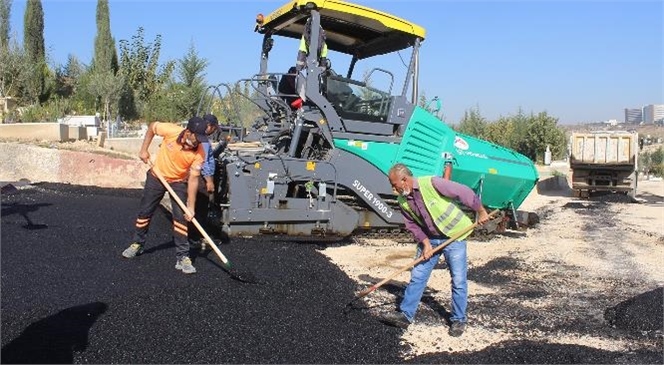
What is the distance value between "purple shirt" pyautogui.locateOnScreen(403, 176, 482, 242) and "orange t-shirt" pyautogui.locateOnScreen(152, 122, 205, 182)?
6.47 feet

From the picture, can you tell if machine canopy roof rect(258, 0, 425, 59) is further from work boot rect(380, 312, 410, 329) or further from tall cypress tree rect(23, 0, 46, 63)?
tall cypress tree rect(23, 0, 46, 63)

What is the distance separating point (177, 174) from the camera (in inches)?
211

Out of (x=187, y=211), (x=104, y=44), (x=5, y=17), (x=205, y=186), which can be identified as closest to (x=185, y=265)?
(x=187, y=211)

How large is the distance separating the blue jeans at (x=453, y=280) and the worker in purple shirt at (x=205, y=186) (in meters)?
2.36

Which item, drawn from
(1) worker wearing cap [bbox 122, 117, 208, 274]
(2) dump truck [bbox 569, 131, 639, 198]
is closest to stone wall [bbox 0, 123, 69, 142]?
(1) worker wearing cap [bbox 122, 117, 208, 274]

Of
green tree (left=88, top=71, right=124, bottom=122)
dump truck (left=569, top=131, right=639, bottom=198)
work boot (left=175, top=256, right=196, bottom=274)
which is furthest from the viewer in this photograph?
green tree (left=88, top=71, right=124, bottom=122)

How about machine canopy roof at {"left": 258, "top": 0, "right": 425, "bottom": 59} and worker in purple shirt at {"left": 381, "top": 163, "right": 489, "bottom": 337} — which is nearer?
worker in purple shirt at {"left": 381, "top": 163, "right": 489, "bottom": 337}

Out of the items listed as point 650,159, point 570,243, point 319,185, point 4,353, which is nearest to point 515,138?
point 650,159

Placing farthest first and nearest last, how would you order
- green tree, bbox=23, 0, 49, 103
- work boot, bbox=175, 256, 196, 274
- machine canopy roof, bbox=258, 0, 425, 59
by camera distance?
green tree, bbox=23, 0, 49, 103 < machine canopy roof, bbox=258, 0, 425, 59 < work boot, bbox=175, 256, 196, 274

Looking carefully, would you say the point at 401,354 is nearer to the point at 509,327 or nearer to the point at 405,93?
the point at 509,327

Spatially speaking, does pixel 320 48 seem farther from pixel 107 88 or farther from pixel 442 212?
pixel 107 88

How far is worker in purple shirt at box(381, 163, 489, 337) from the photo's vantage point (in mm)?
4098

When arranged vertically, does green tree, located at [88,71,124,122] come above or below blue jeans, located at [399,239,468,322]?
above

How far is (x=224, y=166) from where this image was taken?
6410 millimetres
